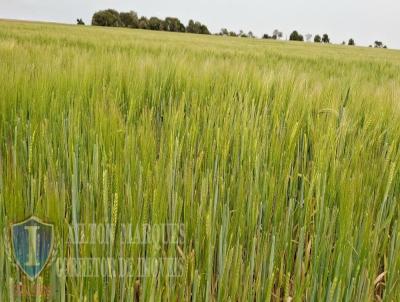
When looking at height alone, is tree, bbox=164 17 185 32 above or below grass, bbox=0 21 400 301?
above

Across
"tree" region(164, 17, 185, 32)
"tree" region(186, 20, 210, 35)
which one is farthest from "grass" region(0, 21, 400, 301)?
"tree" region(164, 17, 185, 32)

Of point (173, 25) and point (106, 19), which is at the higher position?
point (106, 19)

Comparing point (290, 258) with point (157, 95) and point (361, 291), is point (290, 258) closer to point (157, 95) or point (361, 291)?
point (361, 291)

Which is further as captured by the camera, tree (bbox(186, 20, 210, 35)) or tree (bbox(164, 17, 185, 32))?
tree (bbox(164, 17, 185, 32))

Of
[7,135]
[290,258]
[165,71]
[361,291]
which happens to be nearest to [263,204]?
[290,258]

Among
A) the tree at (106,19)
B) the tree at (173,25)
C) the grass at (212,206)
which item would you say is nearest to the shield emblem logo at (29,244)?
the grass at (212,206)

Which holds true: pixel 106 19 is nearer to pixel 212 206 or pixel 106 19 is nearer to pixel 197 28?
pixel 197 28

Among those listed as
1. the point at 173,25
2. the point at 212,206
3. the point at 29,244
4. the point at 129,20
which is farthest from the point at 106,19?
the point at 29,244

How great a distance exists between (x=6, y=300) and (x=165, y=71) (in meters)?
1.33

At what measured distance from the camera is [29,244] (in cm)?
41

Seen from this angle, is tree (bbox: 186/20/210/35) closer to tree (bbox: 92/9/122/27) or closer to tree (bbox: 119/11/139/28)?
tree (bbox: 119/11/139/28)

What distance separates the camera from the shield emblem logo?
1.35 ft

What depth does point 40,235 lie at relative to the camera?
0.45m

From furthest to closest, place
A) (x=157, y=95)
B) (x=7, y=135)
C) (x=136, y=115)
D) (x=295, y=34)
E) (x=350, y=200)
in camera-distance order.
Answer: (x=295, y=34) < (x=157, y=95) < (x=136, y=115) < (x=7, y=135) < (x=350, y=200)
